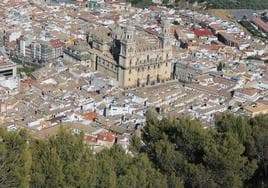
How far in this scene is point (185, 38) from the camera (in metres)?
34.1

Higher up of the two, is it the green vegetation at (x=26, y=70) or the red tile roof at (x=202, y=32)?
the red tile roof at (x=202, y=32)

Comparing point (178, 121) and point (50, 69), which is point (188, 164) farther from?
point (50, 69)

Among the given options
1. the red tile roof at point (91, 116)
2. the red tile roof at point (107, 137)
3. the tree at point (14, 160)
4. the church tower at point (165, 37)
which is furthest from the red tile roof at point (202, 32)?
the tree at point (14, 160)

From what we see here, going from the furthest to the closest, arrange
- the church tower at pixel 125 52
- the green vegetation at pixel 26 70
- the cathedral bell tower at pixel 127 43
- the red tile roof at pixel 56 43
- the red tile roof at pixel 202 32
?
the red tile roof at pixel 202 32, the red tile roof at pixel 56 43, the green vegetation at pixel 26 70, the church tower at pixel 125 52, the cathedral bell tower at pixel 127 43

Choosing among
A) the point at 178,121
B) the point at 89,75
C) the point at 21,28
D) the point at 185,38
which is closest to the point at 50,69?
the point at 89,75

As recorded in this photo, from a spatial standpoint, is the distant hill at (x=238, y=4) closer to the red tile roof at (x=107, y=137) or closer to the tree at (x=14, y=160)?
the red tile roof at (x=107, y=137)

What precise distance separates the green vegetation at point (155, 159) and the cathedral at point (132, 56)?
12451 mm

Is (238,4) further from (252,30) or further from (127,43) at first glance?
(127,43)

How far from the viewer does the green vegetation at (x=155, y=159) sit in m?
11.3

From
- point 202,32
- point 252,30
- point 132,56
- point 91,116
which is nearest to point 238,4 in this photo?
point 252,30

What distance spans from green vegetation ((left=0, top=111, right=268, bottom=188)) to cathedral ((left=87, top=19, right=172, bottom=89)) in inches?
490

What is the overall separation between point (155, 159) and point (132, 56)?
1382 centimetres

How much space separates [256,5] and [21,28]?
2022cm

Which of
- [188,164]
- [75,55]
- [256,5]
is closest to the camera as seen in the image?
[188,164]
